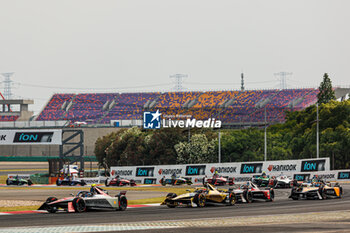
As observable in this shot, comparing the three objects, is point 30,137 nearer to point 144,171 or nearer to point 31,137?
point 31,137

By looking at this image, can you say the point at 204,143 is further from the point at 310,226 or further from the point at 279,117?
the point at 310,226

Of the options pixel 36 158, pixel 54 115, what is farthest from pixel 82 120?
pixel 36 158

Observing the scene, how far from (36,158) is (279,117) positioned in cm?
4331

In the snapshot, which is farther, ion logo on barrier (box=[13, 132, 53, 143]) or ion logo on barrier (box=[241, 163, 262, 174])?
ion logo on barrier (box=[13, 132, 53, 143])

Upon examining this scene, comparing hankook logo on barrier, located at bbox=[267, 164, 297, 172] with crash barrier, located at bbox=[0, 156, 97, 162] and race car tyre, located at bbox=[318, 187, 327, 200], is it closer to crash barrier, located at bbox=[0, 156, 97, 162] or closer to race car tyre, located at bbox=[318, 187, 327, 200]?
race car tyre, located at bbox=[318, 187, 327, 200]

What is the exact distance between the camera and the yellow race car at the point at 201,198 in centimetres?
2927

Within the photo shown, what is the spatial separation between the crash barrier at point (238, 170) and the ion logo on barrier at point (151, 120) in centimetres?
2410

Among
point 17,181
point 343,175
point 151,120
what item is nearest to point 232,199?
point 343,175

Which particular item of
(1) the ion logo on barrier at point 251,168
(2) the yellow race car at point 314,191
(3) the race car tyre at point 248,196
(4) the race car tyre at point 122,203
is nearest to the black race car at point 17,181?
(1) the ion logo on barrier at point 251,168

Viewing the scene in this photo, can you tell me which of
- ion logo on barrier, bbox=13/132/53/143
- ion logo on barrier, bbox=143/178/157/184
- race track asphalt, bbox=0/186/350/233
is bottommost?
ion logo on barrier, bbox=143/178/157/184

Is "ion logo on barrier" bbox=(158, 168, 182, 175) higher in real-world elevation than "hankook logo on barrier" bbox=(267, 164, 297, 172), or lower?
lower

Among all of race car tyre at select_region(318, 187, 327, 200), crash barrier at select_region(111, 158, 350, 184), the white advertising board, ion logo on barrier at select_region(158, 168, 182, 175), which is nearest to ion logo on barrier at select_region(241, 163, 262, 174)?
crash barrier at select_region(111, 158, 350, 184)

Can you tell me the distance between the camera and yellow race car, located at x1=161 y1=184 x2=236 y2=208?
29266 mm

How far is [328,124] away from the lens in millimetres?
74938
